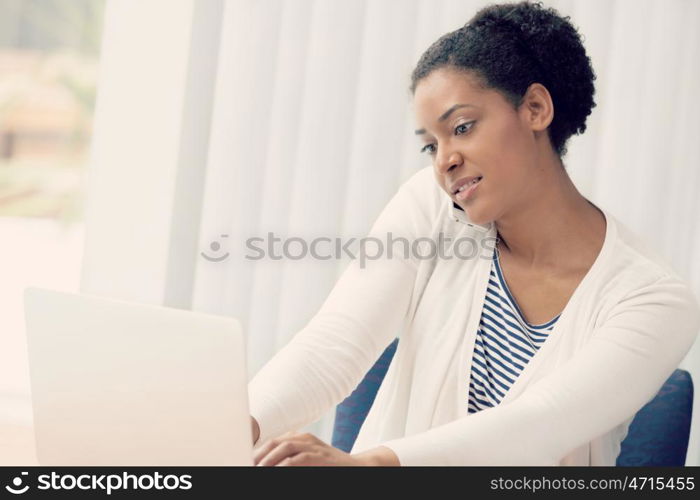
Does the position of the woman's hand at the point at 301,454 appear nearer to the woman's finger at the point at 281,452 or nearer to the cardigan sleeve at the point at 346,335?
the woman's finger at the point at 281,452

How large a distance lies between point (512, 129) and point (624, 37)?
2.72 ft

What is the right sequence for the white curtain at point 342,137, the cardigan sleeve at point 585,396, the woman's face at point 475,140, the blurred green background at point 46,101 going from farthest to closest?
the blurred green background at point 46,101, the white curtain at point 342,137, the woman's face at point 475,140, the cardigan sleeve at point 585,396

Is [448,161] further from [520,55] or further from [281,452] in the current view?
[281,452]

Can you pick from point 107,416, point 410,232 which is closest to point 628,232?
point 410,232

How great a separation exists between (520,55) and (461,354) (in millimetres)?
479

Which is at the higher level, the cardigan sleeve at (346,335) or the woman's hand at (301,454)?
the cardigan sleeve at (346,335)

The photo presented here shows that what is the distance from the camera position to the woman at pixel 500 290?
1.26 metres

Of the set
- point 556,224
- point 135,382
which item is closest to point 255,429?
point 135,382

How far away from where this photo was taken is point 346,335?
1.38 m

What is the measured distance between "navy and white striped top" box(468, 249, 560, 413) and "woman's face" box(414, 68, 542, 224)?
0.49 feet

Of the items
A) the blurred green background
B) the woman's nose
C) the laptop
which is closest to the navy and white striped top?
the woman's nose

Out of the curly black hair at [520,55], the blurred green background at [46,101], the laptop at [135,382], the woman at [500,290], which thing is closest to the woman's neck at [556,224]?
the woman at [500,290]

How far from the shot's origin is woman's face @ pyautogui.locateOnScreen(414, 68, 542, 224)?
135 centimetres

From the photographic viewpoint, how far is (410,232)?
4.96 feet
